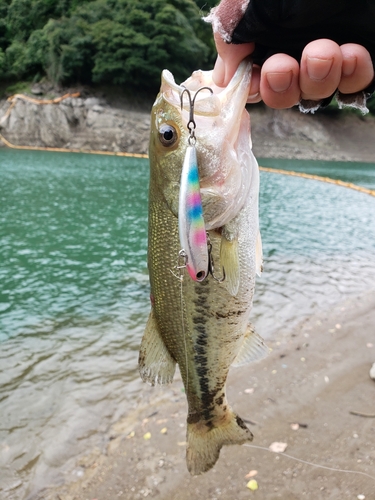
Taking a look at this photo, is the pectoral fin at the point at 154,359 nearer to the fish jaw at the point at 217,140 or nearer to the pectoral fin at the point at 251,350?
the pectoral fin at the point at 251,350

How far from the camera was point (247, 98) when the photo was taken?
195 cm

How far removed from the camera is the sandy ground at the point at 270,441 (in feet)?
12.4

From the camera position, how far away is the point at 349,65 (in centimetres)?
174

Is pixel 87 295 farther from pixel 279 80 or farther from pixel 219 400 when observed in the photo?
pixel 279 80

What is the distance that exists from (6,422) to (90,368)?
4.25 feet

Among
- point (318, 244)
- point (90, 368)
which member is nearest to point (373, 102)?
point (318, 244)

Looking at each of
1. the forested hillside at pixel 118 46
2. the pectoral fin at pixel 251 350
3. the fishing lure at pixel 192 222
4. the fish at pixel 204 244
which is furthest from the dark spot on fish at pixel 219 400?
the forested hillside at pixel 118 46

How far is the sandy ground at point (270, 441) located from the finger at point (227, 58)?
3.38 metres

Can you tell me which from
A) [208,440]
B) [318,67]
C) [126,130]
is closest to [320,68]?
[318,67]

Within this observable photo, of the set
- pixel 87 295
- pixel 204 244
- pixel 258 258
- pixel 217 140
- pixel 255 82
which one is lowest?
pixel 87 295

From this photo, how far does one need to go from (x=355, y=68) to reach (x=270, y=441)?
3.70 meters

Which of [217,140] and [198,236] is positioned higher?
[217,140]

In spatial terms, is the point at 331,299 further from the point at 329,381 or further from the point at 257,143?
the point at 257,143

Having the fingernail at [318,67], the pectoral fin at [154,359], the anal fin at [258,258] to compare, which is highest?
the fingernail at [318,67]
